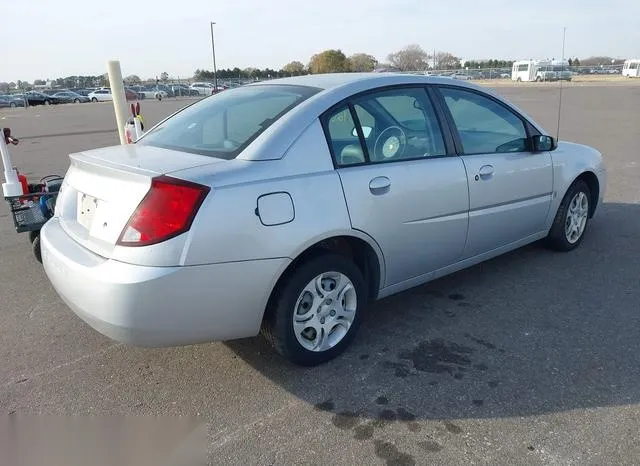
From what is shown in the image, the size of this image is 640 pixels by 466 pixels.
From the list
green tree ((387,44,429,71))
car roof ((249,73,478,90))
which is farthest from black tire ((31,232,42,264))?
green tree ((387,44,429,71))

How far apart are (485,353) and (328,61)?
6000 cm

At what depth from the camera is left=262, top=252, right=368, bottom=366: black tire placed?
9.29 ft

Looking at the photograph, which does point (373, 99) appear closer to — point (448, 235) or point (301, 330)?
point (448, 235)

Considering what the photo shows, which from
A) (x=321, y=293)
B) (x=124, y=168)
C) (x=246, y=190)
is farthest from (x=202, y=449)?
(x=124, y=168)

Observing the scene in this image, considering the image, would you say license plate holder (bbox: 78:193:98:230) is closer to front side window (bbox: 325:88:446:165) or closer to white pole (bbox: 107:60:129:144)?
front side window (bbox: 325:88:446:165)

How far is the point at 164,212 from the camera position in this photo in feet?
8.09

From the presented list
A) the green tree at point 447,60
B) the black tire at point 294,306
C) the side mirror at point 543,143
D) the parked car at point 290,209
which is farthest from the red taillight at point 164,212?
the green tree at point 447,60

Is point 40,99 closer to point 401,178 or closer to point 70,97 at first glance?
point 70,97

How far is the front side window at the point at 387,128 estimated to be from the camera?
3.09 meters

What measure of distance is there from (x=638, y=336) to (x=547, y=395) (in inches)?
40.7

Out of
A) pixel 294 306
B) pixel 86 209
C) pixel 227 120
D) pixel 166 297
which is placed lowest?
pixel 294 306

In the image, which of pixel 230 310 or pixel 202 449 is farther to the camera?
pixel 230 310

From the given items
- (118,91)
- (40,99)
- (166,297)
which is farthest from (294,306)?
(40,99)

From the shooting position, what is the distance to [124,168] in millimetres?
2742
